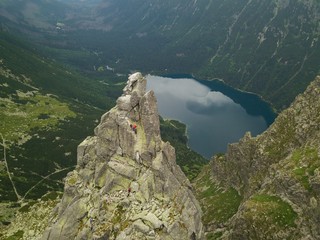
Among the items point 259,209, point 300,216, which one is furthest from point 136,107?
point 300,216

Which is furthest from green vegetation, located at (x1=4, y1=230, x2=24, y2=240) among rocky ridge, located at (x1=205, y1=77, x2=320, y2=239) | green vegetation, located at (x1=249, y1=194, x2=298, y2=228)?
green vegetation, located at (x1=249, y1=194, x2=298, y2=228)

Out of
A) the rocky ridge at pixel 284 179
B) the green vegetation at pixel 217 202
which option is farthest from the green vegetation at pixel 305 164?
the green vegetation at pixel 217 202

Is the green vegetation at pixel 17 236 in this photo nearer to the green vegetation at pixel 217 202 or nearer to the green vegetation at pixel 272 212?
the green vegetation at pixel 217 202

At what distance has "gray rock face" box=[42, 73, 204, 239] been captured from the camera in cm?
7562

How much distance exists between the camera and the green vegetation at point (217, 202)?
109m

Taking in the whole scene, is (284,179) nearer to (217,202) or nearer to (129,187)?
(129,187)

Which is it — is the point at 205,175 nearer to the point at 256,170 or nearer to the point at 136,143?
the point at 256,170

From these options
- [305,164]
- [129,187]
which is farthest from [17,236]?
[305,164]

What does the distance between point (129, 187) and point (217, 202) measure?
46832mm

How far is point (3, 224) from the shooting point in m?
146

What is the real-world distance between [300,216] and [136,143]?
34751 mm

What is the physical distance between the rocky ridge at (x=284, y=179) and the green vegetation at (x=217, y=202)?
2769mm

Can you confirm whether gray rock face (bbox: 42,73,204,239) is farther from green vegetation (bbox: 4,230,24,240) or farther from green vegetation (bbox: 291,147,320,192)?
green vegetation (bbox: 4,230,24,240)

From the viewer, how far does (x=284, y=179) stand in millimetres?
81312
